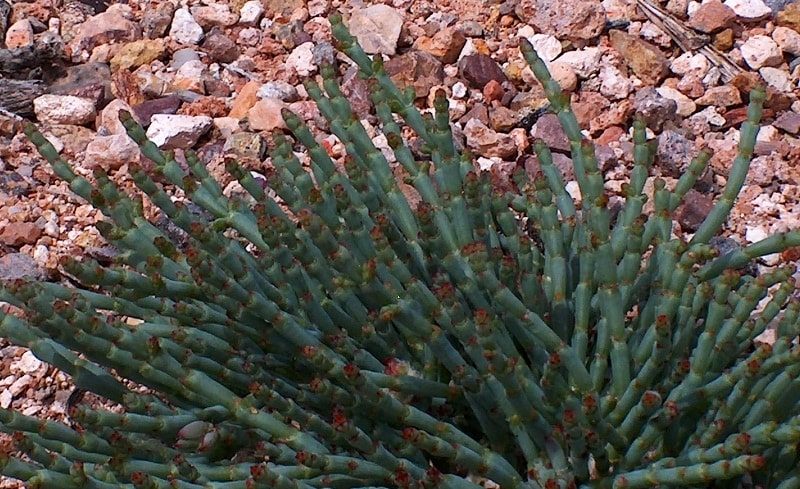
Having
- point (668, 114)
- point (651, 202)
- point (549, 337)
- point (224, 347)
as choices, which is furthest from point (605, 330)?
point (668, 114)

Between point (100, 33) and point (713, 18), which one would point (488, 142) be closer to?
point (713, 18)

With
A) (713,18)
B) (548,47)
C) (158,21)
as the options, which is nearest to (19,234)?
(158,21)

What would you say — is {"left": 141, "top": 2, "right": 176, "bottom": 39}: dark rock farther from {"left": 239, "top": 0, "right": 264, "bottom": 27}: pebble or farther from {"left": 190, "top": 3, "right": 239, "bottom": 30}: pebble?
{"left": 239, "top": 0, "right": 264, "bottom": 27}: pebble

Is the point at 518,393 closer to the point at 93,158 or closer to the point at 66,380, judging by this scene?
the point at 66,380

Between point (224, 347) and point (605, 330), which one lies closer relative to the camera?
point (605, 330)

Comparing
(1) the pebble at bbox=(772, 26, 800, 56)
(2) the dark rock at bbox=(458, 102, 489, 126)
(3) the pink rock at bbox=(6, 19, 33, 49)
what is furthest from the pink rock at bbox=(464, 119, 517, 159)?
(3) the pink rock at bbox=(6, 19, 33, 49)

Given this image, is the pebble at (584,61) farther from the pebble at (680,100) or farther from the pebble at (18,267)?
the pebble at (18,267)

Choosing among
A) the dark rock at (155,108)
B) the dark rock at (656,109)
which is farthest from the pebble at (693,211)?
the dark rock at (155,108)
